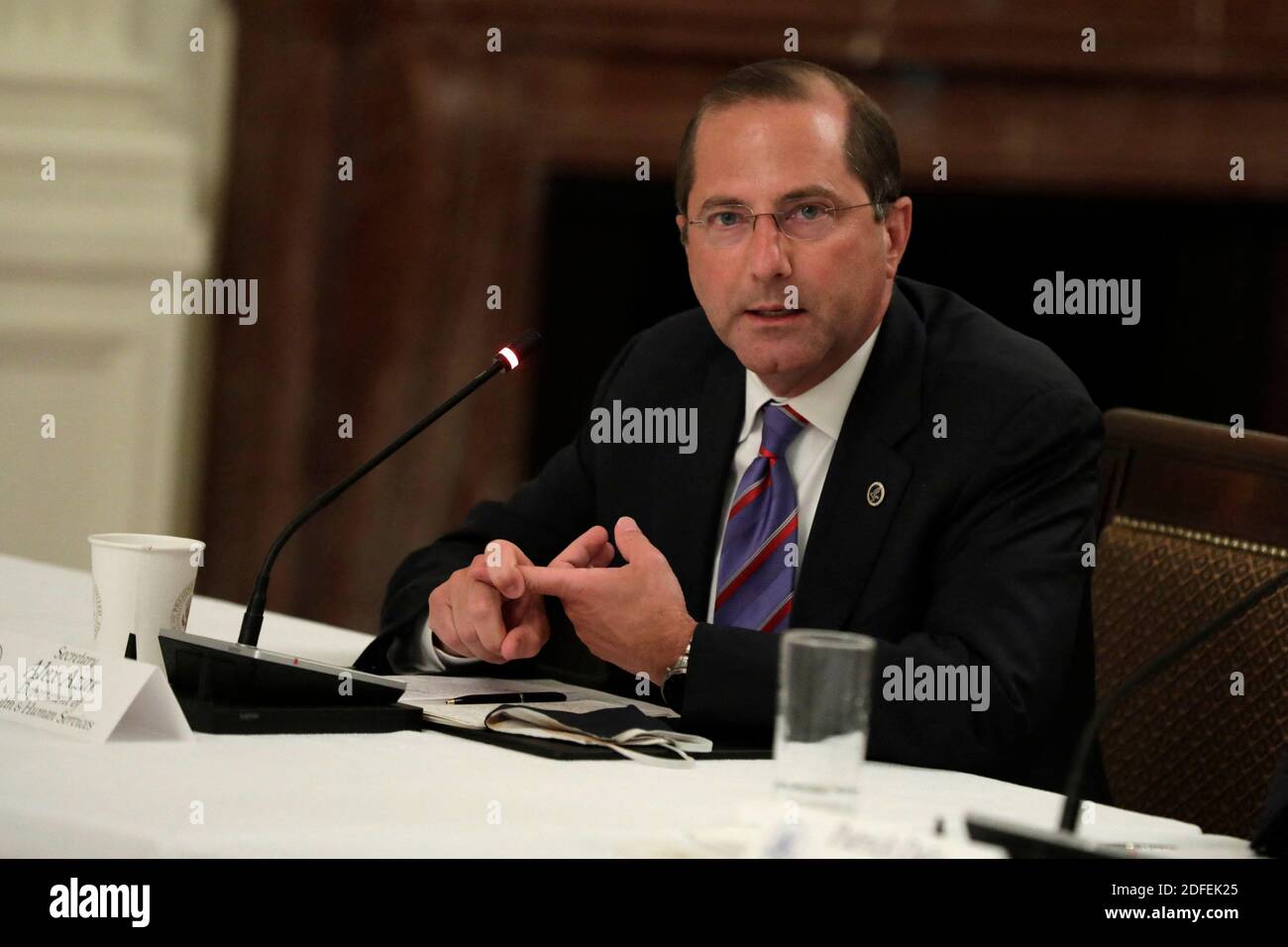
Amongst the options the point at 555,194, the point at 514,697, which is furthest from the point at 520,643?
the point at 555,194

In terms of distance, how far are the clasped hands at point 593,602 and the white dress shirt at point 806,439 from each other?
0.20m

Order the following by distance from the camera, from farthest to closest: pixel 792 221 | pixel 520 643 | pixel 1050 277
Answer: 1. pixel 1050 277
2. pixel 792 221
3. pixel 520 643

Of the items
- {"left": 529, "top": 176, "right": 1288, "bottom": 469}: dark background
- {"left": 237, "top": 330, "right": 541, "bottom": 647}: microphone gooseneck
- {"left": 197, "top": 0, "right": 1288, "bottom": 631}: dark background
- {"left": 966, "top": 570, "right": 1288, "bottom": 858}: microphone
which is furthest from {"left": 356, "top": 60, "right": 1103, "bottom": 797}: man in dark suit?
{"left": 529, "top": 176, "right": 1288, "bottom": 469}: dark background

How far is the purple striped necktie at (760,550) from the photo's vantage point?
1980mm

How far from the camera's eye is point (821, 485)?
6.59 ft

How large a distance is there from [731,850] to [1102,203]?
3412 mm

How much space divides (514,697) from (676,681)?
0.55ft

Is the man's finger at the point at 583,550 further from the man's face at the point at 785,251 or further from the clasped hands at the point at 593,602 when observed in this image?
the man's face at the point at 785,251

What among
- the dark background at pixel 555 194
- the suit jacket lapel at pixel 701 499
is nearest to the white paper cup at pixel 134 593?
the suit jacket lapel at pixel 701 499

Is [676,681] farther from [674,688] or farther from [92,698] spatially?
[92,698]

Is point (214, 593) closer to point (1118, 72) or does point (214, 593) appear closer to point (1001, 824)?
point (1118, 72)

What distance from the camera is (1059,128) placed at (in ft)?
13.1

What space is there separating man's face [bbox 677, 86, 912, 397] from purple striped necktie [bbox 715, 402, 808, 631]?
134 millimetres

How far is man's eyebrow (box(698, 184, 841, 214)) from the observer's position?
6.67 ft
